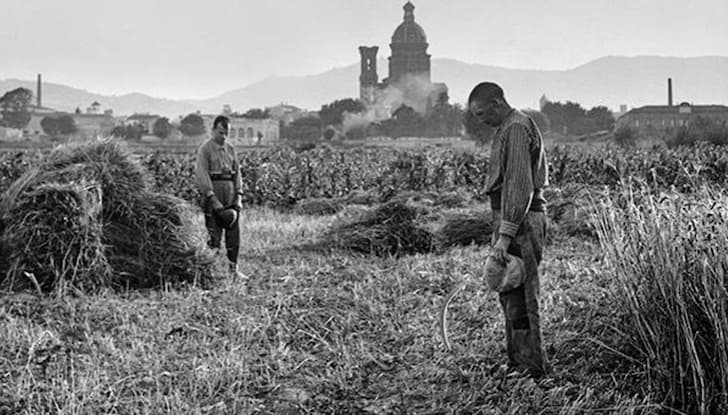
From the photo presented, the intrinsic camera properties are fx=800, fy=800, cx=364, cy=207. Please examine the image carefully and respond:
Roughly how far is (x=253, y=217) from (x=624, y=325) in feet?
35.7

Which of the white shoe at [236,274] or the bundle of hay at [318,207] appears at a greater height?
the bundle of hay at [318,207]

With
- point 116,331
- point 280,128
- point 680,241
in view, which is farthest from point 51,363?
point 280,128

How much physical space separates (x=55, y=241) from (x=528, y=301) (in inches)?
188

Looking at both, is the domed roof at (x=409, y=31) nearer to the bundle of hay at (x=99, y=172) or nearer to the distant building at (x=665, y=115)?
the distant building at (x=665, y=115)

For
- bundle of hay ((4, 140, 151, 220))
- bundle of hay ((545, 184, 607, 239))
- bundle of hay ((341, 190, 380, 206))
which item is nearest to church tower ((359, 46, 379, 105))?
bundle of hay ((341, 190, 380, 206))

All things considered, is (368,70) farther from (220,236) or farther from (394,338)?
(394,338)

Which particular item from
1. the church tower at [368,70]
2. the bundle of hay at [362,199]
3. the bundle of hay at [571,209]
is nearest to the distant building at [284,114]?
the church tower at [368,70]

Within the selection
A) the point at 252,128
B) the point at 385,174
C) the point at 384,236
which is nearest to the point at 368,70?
the point at 252,128

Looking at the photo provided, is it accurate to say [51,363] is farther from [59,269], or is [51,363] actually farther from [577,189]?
[577,189]

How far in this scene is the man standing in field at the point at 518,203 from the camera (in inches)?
170

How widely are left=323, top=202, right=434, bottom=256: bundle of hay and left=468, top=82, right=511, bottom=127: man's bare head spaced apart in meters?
5.14

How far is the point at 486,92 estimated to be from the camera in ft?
14.8

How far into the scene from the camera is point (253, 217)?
1484cm

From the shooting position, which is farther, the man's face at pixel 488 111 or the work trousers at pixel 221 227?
the work trousers at pixel 221 227
